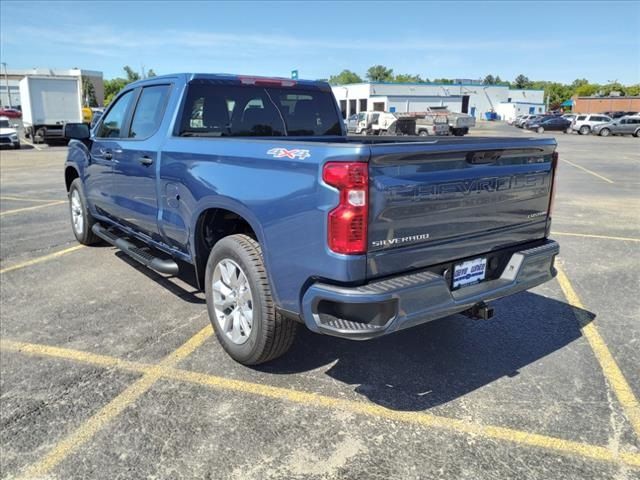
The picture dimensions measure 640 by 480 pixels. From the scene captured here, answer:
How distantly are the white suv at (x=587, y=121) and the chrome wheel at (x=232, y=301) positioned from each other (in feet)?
152

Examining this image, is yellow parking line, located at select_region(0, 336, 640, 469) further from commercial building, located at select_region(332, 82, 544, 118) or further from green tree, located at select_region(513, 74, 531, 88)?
green tree, located at select_region(513, 74, 531, 88)

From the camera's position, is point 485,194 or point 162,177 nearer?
point 485,194

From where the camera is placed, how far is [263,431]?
293 centimetres

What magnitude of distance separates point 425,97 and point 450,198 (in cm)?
7042

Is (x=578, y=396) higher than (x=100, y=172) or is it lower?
lower

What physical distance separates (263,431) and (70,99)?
95.3 ft

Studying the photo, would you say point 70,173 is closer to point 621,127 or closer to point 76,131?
point 76,131

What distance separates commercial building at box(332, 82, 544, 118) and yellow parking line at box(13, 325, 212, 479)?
57916 millimetres

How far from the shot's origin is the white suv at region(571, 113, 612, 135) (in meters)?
42.9

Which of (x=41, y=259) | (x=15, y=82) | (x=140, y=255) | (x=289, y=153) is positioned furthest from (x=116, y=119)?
(x=15, y=82)

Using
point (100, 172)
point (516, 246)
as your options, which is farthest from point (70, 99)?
point (516, 246)

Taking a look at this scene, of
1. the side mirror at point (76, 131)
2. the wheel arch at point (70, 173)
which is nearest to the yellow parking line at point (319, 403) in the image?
the side mirror at point (76, 131)

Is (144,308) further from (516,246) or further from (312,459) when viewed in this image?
(516,246)

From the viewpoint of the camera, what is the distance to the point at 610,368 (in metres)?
3.63
